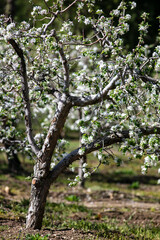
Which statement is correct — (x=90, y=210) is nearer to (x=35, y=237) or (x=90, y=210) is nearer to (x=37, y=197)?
(x=37, y=197)

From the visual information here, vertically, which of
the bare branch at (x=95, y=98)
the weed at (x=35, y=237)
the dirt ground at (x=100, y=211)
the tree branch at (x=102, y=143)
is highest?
the bare branch at (x=95, y=98)

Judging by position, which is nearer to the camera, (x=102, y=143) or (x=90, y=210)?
(x=102, y=143)

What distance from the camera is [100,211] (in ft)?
25.1

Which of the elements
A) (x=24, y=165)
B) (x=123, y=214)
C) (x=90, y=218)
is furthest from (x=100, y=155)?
(x=24, y=165)

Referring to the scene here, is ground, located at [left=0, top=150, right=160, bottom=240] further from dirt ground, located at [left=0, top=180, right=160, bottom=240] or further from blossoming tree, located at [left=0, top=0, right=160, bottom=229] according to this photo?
blossoming tree, located at [left=0, top=0, right=160, bottom=229]

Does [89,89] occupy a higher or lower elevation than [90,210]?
higher

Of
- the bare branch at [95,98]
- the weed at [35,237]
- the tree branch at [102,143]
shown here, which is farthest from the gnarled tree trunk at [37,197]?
the bare branch at [95,98]

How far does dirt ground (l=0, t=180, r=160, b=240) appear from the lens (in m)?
4.51

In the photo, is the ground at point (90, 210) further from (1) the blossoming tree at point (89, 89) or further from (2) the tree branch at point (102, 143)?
(1) the blossoming tree at point (89, 89)

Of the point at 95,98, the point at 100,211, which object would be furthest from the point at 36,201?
the point at 100,211

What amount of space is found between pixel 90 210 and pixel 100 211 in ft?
1.43

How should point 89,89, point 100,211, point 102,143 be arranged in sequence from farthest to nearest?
point 100,211 < point 89,89 < point 102,143

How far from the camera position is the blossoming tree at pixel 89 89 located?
12.4 ft

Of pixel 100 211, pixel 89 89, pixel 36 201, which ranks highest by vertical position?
pixel 89 89
